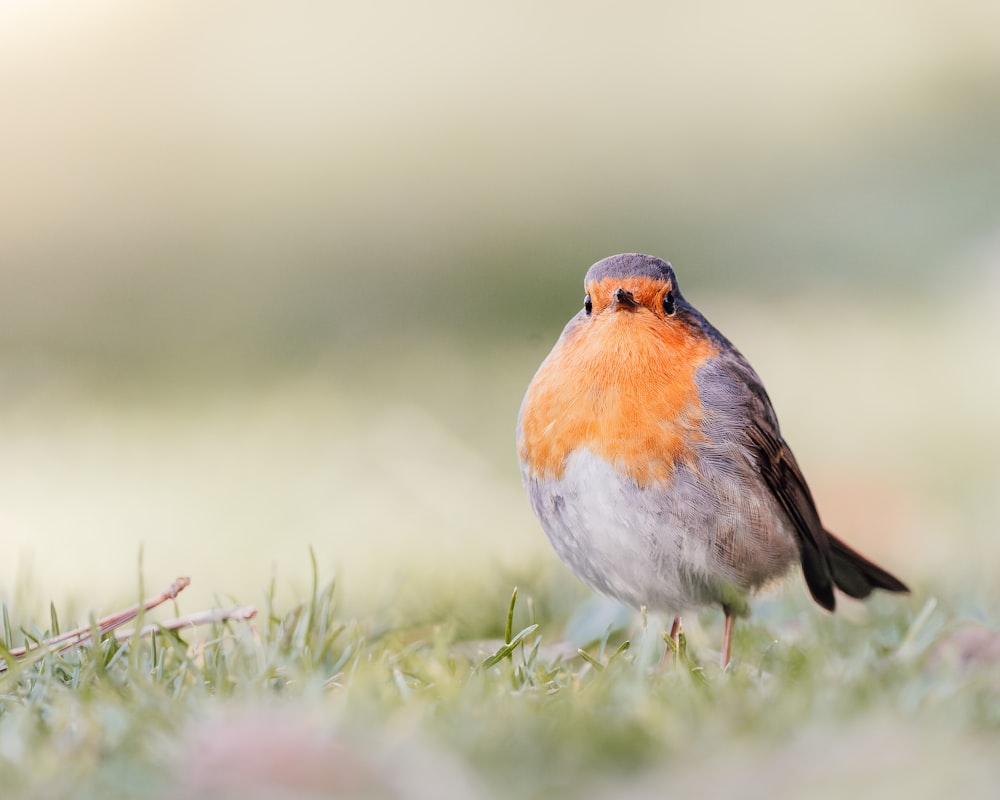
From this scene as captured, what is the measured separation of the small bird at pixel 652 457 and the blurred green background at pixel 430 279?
81cm

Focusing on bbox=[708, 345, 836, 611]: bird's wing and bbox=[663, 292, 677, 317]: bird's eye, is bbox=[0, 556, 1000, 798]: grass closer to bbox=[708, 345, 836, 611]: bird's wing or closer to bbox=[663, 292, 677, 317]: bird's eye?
bbox=[708, 345, 836, 611]: bird's wing

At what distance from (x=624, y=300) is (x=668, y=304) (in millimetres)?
177

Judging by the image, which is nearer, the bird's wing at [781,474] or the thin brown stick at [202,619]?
the thin brown stick at [202,619]

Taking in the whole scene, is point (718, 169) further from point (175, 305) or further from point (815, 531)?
point (815, 531)

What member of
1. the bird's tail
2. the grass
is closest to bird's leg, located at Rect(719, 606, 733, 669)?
the grass

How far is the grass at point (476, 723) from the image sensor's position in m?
2.15

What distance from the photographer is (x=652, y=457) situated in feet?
11.4

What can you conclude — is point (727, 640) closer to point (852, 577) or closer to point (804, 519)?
point (804, 519)

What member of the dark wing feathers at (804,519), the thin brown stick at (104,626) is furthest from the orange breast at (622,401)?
the thin brown stick at (104,626)

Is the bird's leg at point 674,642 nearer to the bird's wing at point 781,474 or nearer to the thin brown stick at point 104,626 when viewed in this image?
the bird's wing at point 781,474

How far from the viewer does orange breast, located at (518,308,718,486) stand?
137 inches

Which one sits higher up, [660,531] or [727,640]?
[660,531]

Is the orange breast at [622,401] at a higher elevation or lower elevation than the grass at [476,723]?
higher

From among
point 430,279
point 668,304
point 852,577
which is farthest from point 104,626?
point 430,279
